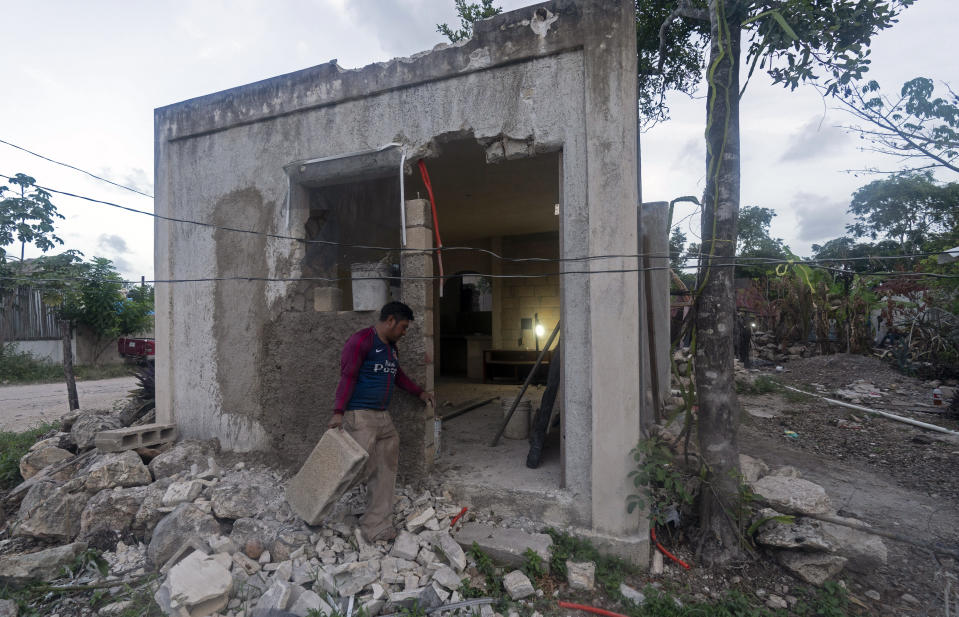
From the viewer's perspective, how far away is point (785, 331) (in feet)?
48.4

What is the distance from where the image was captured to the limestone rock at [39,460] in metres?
5.20

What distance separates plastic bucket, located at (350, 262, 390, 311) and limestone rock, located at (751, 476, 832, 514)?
3474 millimetres

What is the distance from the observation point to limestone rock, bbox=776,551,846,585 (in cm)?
317

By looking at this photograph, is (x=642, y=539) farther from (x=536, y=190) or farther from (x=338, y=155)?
(x=536, y=190)

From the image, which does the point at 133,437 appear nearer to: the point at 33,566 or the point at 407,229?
the point at 33,566

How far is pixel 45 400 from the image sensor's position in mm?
10305

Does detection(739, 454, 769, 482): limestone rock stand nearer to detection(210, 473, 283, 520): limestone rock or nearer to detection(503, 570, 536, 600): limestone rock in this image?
detection(503, 570, 536, 600): limestone rock

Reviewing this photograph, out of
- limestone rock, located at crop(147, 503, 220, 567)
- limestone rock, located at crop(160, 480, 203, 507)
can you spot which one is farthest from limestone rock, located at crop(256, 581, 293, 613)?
limestone rock, located at crop(160, 480, 203, 507)

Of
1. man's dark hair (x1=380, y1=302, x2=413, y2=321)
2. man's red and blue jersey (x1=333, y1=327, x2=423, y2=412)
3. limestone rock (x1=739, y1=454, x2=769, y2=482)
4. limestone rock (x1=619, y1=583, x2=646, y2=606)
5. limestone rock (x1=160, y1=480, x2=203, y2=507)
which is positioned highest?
man's dark hair (x1=380, y1=302, x2=413, y2=321)

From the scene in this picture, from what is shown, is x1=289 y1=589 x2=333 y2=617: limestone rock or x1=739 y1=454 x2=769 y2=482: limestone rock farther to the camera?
x1=739 y1=454 x2=769 y2=482: limestone rock

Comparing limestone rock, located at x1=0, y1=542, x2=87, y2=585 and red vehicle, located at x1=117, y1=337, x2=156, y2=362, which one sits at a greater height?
red vehicle, located at x1=117, y1=337, x2=156, y2=362

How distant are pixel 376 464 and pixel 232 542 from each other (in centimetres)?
119

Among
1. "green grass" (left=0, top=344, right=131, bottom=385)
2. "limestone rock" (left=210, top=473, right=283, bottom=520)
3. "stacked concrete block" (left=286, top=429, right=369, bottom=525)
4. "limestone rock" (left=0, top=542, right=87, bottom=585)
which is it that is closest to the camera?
"stacked concrete block" (left=286, top=429, right=369, bottom=525)

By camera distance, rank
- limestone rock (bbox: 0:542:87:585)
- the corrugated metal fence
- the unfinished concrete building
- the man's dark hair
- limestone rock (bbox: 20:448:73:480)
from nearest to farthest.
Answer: limestone rock (bbox: 0:542:87:585)
the unfinished concrete building
the man's dark hair
limestone rock (bbox: 20:448:73:480)
the corrugated metal fence
